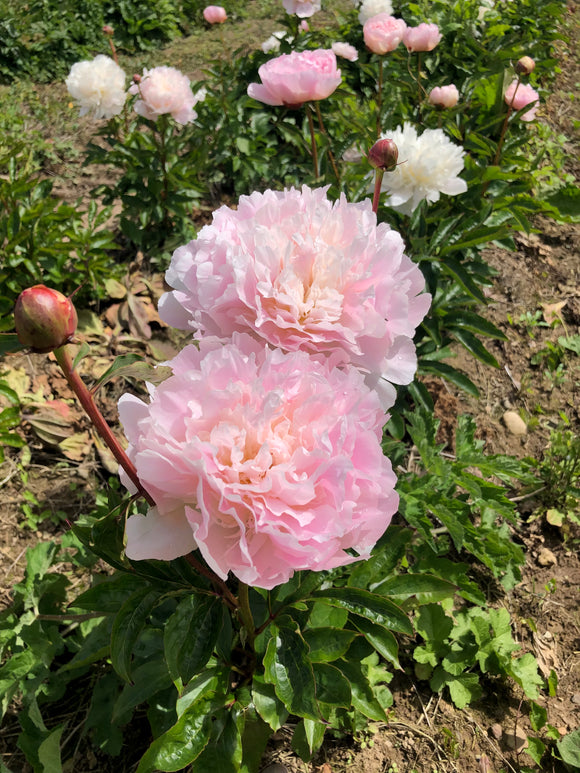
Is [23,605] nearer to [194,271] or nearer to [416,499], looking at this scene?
[416,499]

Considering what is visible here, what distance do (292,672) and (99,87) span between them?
8.30 feet

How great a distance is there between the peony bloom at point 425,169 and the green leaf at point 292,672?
1161mm

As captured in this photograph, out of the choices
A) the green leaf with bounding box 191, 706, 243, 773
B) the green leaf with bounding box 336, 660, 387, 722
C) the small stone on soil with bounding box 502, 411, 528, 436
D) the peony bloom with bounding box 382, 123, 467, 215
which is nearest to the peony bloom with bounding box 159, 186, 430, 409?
the green leaf with bounding box 336, 660, 387, 722

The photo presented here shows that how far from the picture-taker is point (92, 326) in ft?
8.96

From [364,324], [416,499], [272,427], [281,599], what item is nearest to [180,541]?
[272,427]

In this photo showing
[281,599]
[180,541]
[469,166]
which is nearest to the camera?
[180,541]

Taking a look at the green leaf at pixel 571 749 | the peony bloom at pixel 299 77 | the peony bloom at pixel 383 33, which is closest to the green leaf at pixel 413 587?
the green leaf at pixel 571 749

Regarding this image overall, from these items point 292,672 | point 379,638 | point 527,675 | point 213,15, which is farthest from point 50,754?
point 213,15

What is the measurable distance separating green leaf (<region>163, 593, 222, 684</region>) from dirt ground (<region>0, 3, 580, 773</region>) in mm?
518

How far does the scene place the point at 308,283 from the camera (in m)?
0.85

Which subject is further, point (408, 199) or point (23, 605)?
point (408, 199)

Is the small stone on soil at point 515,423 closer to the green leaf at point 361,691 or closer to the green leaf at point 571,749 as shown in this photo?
the green leaf at point 571,749

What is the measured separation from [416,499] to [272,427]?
987mm

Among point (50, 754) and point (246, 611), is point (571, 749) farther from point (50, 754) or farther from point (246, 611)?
point (50, 754)
